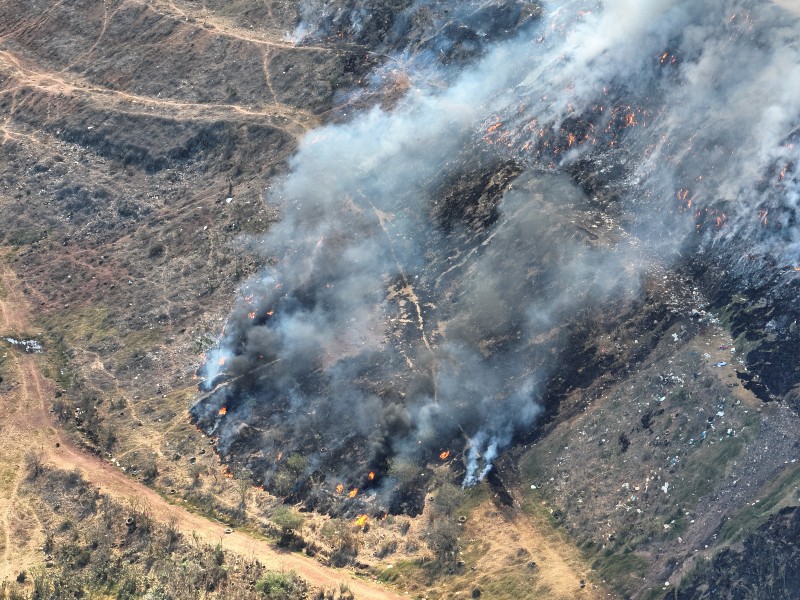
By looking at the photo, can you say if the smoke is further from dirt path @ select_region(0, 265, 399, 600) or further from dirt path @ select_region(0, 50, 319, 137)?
dirt path @ select_region(0, 50, 319, 137)

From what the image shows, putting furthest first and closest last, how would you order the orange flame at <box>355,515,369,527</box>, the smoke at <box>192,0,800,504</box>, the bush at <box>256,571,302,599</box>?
the smoke at <box>192,0,800,504</box>, the orange flame at <box>355,515,369,527</box>, the bush at <box>256,571,302,599</box>

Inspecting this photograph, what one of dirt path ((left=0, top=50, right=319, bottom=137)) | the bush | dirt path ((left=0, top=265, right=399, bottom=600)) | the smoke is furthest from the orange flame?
dirt path ((left=0, top=50, right=319, bottom=137))

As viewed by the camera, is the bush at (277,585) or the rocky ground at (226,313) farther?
the rocky ground at (226,313)

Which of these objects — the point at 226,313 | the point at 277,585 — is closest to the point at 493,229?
the point at 226,313

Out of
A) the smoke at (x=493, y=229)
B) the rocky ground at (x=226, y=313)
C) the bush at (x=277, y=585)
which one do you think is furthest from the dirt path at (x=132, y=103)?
the bush at (x=277, y=585)

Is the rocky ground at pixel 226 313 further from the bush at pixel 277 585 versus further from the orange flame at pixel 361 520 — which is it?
the bush at pixel 277 585

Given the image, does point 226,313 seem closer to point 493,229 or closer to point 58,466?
point 58,466
